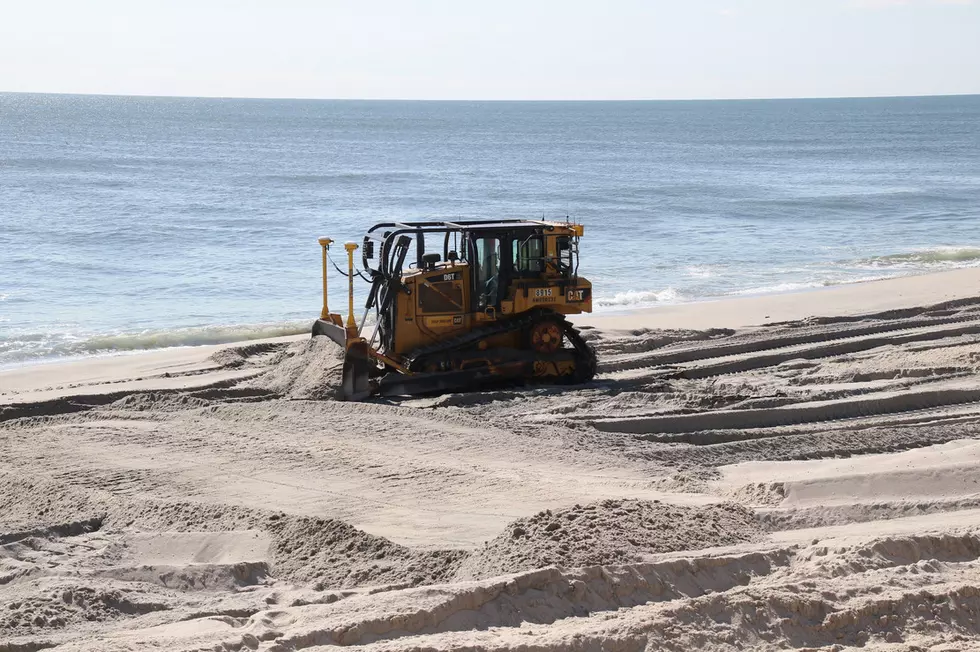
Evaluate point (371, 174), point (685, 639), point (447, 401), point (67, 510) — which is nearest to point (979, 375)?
point (447, 401)

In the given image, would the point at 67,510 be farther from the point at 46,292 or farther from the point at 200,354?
the point at 46,292

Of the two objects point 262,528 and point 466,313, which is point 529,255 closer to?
point 466,313

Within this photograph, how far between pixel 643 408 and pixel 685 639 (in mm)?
6120

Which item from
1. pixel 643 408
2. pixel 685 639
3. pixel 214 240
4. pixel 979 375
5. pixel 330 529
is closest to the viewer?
pixel 685 639

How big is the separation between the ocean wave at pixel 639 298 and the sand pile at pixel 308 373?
9082 millimetres

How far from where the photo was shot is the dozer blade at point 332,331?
40.8 ft

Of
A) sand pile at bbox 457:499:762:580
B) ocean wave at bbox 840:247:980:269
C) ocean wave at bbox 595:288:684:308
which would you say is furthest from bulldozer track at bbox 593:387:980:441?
ocean wave at bbox 840:247:980:269

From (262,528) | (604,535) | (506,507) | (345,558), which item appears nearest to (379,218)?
(506,507)

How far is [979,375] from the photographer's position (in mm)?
12750

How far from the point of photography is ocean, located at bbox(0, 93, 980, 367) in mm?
21234

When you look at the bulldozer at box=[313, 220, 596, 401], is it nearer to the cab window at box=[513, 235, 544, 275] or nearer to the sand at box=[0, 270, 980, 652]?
the cab window at box=[513, 235, 544, 275]

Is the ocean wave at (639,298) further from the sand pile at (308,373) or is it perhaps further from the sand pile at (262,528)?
the sand pile at (262,528)

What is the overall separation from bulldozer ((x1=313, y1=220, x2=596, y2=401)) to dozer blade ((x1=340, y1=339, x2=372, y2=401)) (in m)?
0.01

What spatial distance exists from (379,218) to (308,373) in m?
23.1
